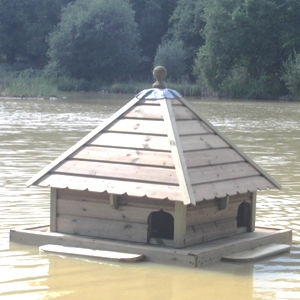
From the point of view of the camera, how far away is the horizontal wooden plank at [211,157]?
7.09m

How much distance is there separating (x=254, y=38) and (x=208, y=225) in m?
55.6

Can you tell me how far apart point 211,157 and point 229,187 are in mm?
349

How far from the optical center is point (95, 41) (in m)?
76.2

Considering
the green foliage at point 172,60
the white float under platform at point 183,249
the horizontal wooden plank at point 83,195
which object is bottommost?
the white float under platform at point 183,249

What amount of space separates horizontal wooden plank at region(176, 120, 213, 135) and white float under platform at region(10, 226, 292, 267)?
3.46 ft

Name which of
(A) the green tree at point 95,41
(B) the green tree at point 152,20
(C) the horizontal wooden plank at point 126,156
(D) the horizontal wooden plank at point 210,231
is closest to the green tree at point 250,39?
(A) the green tree at point 95,41

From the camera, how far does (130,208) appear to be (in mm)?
7156

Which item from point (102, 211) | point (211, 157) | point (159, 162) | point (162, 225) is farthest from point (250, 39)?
point (159, 162)

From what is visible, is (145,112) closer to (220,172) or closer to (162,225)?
(220,172)


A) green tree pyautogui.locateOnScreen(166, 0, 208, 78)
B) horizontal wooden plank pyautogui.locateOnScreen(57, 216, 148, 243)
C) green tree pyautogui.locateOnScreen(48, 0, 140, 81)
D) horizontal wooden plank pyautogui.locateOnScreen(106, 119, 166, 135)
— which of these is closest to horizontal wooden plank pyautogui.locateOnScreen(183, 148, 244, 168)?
horizontal wooden plank pyautogui.locateOnScreen(106, 119, 166, 135)

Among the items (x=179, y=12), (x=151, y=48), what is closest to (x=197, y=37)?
(x=179, y=12)

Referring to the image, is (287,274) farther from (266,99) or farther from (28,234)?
(266,99)

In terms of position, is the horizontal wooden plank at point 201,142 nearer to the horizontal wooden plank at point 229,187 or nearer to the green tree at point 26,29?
the horizontal wooden plank at point 229,187

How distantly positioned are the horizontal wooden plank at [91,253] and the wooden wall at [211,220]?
0.53 meters
